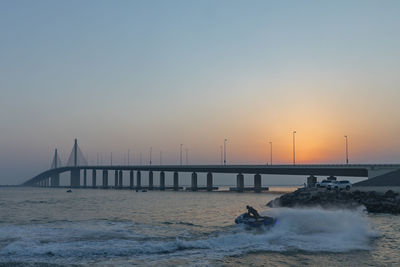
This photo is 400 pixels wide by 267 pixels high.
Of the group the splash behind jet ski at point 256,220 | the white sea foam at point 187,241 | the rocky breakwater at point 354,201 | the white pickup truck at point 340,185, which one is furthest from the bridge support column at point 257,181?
the splash behind jet ski at point 256,220

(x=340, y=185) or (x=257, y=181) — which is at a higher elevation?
(x=340, y=185)

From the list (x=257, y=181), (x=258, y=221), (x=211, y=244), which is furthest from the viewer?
(x=257, y=181)

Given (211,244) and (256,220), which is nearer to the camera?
(211,244)

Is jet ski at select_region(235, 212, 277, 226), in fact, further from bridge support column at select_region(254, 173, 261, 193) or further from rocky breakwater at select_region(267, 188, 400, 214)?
bridge support column at select_region(254, 173, 261, 193)

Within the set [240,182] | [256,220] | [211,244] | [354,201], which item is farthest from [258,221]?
[240,182]

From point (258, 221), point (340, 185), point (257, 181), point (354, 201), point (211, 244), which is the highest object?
point (340, 185)

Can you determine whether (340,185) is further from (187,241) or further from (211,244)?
(187,241)

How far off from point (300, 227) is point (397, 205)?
2200 cm

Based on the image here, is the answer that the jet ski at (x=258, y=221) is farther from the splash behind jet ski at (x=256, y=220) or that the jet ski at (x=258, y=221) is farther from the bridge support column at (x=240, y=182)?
the bridge support column at (x=240, y=182)

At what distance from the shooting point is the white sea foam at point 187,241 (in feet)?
79.0

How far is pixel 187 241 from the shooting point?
1094 inches

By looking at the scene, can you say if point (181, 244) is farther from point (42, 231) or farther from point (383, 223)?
point (383, 223)

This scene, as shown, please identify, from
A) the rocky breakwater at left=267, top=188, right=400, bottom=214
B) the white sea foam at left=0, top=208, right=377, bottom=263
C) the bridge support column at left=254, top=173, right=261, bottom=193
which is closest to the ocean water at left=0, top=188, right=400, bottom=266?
the white sea foam at left=0, top=208, right=377, bottom=263

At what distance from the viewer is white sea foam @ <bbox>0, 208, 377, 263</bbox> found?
24078mm
